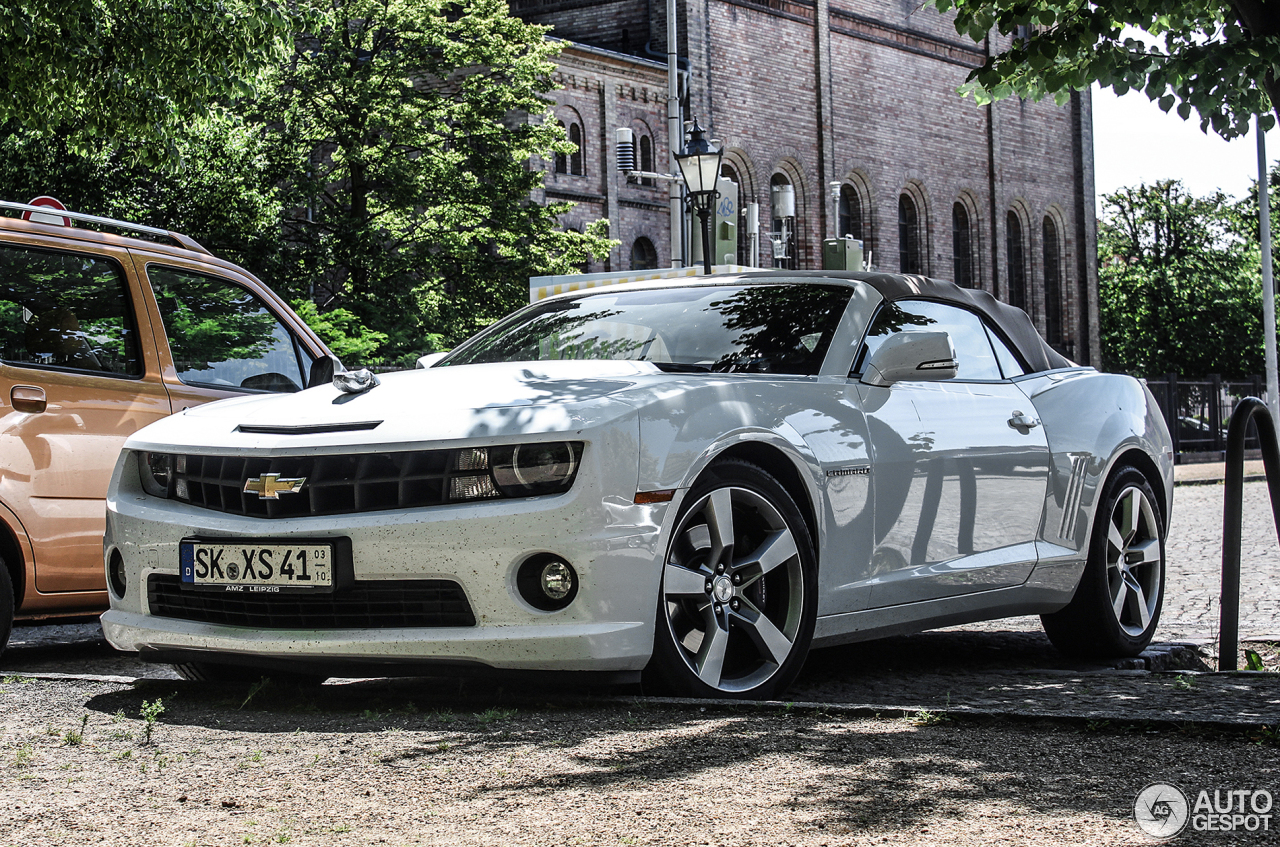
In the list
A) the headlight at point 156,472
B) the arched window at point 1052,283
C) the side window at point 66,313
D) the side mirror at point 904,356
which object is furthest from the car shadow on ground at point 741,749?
the arched window at point 1052,283

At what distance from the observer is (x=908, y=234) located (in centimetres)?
5294

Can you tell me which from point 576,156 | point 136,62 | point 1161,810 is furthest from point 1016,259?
point 1161,810

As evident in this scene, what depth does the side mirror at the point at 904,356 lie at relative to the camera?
212 inches

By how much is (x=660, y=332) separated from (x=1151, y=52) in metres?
4.83

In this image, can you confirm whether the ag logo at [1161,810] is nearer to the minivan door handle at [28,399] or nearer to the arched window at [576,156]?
the minivan door handle at [28,399]

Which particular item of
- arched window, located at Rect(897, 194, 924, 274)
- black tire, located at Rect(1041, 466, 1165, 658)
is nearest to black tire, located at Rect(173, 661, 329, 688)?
black tire, located at Rect(1041, 466, 1165, 658)

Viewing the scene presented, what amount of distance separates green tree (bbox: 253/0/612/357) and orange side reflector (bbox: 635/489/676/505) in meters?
23.2

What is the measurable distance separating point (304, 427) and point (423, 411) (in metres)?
0.41

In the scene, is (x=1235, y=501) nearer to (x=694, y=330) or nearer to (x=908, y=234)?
(x=694, y=330)

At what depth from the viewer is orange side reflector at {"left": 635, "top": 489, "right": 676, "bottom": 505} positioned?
438 cm

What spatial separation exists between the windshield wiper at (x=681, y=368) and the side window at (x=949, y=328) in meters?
0.66

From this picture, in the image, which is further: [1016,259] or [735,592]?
[1016,259]

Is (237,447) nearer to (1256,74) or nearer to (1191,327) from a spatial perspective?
(1256,74)

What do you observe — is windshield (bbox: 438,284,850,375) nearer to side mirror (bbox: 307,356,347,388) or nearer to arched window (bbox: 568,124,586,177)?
side mirror (bbox: 307,356,347,388)
